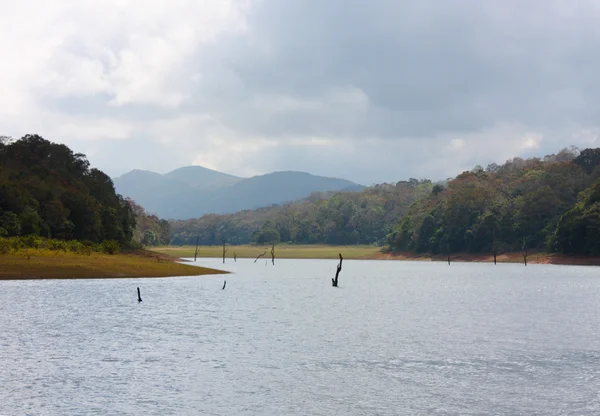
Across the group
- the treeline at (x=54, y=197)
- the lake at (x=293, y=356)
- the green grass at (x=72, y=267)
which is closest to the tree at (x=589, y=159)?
the treeline at (x=54, y=197)

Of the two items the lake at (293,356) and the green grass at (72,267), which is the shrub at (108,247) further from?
the lake at (293,356)

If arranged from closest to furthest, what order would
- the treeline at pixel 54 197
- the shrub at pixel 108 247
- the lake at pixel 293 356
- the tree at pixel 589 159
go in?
the lake at pixel 293 356 < the treeline at pixel 54 197 < the shrub at pixel 108 247 < the tree at pixel 589 159

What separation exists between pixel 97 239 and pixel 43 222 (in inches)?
632

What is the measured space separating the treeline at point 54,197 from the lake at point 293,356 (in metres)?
45.9

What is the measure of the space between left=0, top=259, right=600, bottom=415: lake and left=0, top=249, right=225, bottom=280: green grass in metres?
13.0

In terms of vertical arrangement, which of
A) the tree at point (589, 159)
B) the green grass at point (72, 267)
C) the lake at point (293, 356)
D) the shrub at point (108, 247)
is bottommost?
the lake at point (293, 356)

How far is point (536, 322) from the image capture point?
55.6 m

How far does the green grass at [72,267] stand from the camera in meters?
86.2

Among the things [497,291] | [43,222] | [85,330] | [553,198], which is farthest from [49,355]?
[553,198]

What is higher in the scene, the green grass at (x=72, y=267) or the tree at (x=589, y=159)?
the tree at (x=589, y=159)

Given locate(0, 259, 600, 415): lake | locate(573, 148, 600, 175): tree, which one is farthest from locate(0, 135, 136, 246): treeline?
locate(573, 148, 600, 175): tree

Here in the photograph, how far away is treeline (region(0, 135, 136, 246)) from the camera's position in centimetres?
11584

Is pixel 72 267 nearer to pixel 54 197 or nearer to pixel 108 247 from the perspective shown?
pixel 108 247

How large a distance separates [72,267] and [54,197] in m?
39.9
